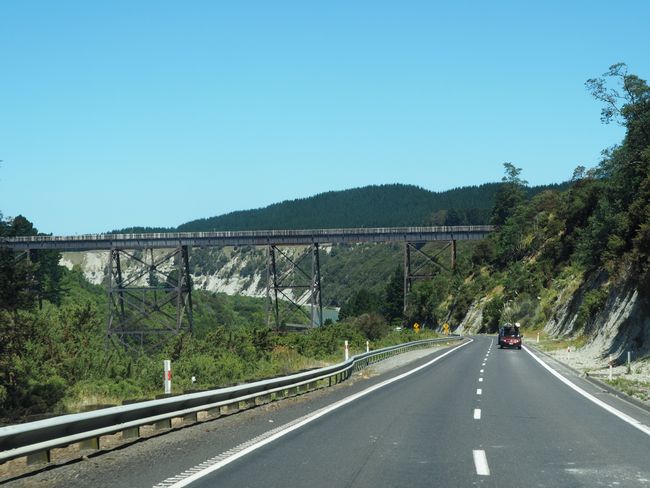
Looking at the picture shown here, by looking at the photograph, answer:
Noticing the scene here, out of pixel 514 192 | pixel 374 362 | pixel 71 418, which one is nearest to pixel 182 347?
pixel 374 362

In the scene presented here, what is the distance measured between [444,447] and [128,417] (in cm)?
466

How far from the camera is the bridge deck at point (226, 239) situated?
83812mm

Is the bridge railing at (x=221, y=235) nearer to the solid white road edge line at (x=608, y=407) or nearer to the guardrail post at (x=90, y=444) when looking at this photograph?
the solid white road edge line at (x=608, y=407)

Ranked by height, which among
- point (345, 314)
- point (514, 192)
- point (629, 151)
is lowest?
point (345, 314)

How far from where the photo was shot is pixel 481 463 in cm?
1042

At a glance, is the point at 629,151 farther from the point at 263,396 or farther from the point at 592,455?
the point at 592,455

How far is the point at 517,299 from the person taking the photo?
98.3 m

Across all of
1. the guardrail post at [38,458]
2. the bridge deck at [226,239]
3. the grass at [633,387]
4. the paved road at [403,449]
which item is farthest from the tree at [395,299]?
the guardrail post at [38,458]

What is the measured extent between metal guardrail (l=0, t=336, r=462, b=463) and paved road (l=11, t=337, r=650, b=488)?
418mm

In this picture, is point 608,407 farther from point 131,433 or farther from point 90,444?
point 90,444

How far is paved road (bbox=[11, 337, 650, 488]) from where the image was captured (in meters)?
9.30

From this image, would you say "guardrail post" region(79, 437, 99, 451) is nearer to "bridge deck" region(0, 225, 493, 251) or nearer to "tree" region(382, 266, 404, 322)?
"bridge deck" region(0, 225, 493, 251)

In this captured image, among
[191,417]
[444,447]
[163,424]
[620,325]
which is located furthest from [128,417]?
[620,325]

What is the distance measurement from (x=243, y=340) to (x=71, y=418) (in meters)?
54.0
